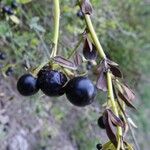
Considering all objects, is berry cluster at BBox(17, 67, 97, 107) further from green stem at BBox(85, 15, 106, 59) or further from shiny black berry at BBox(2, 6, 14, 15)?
shiny black berry at BBox(2, 6, 14, 15)

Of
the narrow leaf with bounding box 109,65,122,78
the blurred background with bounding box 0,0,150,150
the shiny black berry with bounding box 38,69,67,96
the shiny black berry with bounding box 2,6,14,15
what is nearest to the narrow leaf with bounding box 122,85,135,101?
the narrow leaf with bounding box 109,65,122,78

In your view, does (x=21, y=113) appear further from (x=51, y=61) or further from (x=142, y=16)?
(x=142, y=16)

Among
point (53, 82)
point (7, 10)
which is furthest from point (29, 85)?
point (7, 10)

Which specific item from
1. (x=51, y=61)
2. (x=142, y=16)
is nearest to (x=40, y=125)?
(x=51, y=61)

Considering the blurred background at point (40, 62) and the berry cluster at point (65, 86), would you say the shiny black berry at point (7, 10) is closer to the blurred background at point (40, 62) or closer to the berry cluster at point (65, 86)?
the blurred background at point (40, 62)

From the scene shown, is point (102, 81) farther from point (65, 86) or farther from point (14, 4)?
point (14, 4)

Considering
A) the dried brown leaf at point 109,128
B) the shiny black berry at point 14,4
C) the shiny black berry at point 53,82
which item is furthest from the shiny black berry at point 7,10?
the dried brown leaf at point 109,128
